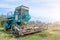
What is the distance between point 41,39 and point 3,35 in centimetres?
82

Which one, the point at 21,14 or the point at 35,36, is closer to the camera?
the point at 35,36

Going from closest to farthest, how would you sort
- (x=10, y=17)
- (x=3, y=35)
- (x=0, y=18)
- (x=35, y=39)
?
(x=35, y=39) < (x=3, y=35) < (x=10, y=17) < (x=0, y=18)

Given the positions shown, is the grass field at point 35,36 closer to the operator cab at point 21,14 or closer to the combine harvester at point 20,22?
the combine harvester at point 20,22

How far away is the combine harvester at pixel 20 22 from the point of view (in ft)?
10.9

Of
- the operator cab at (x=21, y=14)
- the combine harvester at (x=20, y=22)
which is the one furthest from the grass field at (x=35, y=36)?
the operator cab at (x=21, y=14)

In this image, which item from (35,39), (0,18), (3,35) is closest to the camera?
(35,39)

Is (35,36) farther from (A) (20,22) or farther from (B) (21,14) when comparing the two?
(B) (21,14)

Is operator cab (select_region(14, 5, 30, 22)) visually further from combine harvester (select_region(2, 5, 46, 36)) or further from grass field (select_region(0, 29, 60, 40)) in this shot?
grass field (select_region(0, 29, 60, 40))

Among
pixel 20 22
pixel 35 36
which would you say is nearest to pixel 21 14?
pixel 20 22

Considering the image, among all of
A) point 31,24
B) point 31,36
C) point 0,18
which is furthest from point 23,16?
point 0,18

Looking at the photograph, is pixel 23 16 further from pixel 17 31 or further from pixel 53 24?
pixel 53 24

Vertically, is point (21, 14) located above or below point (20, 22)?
above

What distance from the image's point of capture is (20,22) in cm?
349

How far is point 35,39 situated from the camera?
3160mm
